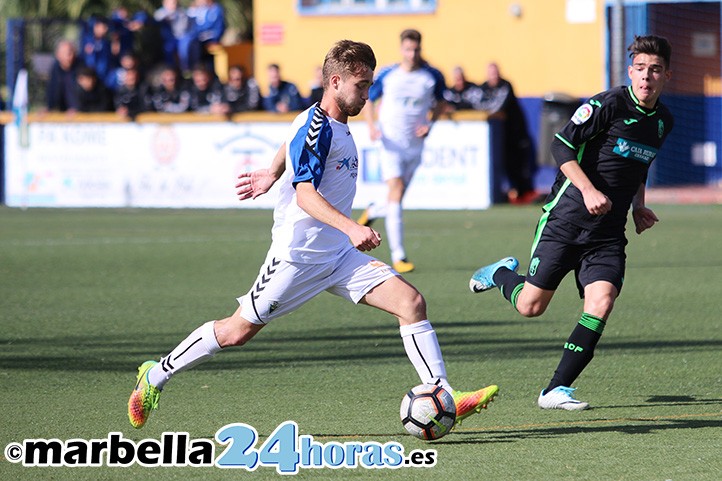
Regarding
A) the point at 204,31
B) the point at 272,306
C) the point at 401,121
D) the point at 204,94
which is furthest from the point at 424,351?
the point at 204,31

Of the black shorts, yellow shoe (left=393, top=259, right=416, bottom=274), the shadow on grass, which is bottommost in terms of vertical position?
yellow shoe (left=393, top=259, right=416, bottom=274)

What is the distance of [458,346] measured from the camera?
933 cm

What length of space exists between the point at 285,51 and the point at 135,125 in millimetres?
6584

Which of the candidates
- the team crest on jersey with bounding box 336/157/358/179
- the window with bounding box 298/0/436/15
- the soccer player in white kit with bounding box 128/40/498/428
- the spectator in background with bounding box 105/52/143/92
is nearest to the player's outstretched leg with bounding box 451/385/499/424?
the soccer player in white kit with bounding box 128/40/498/428

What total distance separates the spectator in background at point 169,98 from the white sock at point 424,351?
17537 millimetres

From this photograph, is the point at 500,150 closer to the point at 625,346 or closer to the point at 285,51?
the point at 285,51

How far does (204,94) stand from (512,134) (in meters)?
5.27

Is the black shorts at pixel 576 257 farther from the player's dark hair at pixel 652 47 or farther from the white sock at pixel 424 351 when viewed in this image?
the white sock at pixel 424 351

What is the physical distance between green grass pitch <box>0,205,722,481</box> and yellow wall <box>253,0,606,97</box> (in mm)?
11433

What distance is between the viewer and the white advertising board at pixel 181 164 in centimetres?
2191

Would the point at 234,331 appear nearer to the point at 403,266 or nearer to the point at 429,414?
the point at 429,414

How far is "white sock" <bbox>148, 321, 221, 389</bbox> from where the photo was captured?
670cm

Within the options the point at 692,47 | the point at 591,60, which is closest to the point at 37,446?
the point at 591,60

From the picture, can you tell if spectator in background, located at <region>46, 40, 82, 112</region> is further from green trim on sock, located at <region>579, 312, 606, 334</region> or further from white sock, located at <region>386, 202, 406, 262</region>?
green trim on sock, located at <region>579, 312, 606, 334</region>
